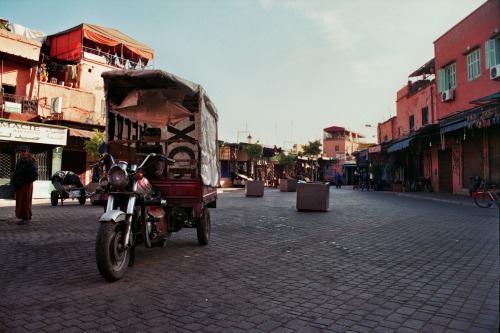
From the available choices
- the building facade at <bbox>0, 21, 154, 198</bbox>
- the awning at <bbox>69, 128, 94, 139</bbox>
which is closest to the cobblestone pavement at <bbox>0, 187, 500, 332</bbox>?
the building facade at <bbox>0, 21, 154, 198</bbox>

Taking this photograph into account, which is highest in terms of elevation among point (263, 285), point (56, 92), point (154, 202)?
point (56, 92)

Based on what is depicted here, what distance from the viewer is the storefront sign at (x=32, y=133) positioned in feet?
61.1

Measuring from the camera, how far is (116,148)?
7.29 m

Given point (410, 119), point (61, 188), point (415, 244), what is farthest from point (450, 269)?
point (410, 119)

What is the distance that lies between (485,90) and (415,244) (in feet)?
48.1

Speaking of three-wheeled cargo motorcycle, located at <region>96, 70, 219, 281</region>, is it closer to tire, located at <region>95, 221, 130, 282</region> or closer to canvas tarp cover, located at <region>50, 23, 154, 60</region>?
tire, located at <region>95, 221, 130, 282</region>

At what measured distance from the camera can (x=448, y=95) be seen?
65.8 feet

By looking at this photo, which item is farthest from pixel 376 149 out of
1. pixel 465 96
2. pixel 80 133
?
pixel 80 133

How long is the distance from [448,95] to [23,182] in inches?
830

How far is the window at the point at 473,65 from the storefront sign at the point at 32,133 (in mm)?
23311

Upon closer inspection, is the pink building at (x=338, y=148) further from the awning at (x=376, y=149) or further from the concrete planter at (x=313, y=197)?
the concrete planter at (x=313, y=197)

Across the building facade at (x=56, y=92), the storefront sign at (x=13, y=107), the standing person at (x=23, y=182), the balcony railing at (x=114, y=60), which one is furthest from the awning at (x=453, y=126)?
the storefront sign at (x=13, y=107)

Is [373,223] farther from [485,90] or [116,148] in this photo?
[485,90]

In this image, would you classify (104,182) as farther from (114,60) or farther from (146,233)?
(114,60)
